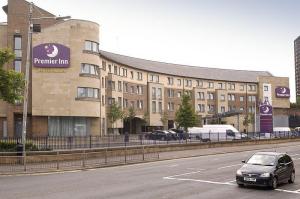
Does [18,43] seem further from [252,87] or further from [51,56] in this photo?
[252,87]

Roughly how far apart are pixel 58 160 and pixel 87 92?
32449 mm

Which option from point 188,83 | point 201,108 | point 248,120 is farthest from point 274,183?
point 201,108

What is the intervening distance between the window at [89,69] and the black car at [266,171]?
43.0m

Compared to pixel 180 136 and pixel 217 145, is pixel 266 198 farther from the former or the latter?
pixel 217 145

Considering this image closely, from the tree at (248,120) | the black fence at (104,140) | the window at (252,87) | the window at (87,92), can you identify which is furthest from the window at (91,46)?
the window at (252,87)

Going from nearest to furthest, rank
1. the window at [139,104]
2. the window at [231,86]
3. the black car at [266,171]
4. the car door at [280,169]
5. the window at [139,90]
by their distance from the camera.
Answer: the black car at [266,171]
the car door at [280,169]
the window at [139,90]
the window at [139,104]
the window at [231,86]

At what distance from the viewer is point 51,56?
61531mm

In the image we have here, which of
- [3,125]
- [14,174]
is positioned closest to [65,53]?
[3,125]

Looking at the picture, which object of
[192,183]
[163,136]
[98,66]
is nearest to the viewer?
[192,183]

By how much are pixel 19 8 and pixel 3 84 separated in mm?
31377

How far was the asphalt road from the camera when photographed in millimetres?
18703

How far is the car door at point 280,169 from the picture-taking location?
21.5 meters

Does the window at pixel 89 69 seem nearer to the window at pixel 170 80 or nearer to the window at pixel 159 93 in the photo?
the window at pixel 159 93

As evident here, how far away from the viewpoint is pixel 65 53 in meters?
62.0
